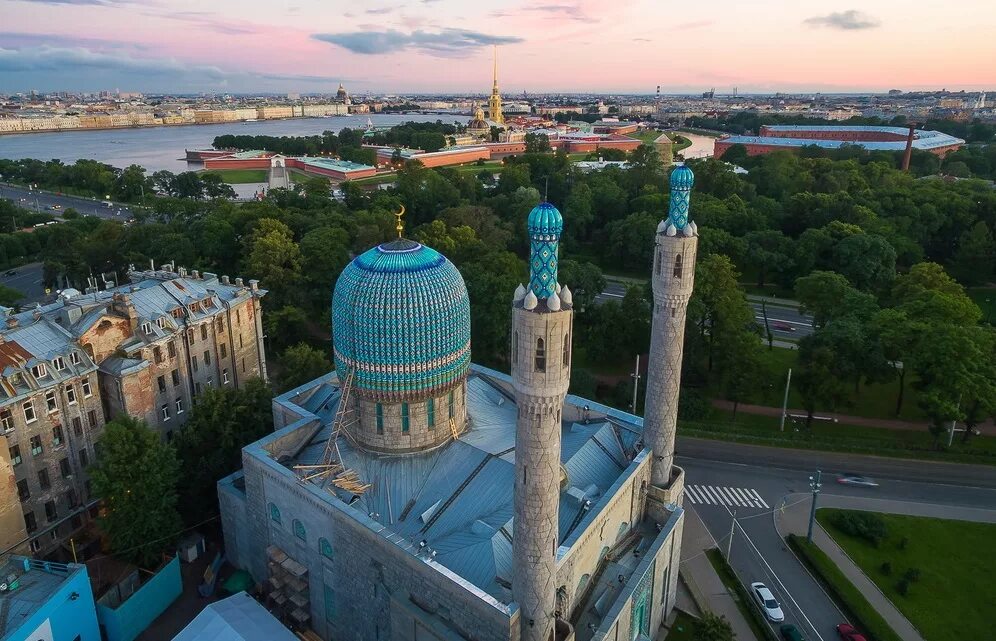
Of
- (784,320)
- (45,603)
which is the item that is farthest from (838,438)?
(45,603)

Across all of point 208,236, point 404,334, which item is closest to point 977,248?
point 404,334

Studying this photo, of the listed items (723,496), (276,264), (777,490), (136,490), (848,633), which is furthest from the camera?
(276,264)

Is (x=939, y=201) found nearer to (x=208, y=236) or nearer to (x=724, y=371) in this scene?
(x=724, y=371)

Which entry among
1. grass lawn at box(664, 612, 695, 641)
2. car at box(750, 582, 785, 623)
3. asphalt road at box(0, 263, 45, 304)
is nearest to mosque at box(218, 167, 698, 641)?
grass lawn at box(664, 612, 695, 641)

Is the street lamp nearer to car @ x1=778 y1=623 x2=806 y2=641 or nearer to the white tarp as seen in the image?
Result: car @ x1=778 y1=623 x2=806 y2=641

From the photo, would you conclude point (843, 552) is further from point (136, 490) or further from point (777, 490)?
point (136, 490)

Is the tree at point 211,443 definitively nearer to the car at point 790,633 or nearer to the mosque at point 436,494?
the mosque at point 436,494

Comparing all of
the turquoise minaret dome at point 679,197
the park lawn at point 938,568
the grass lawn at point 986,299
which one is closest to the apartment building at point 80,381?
the turquoise minaret dome at point 679,197
